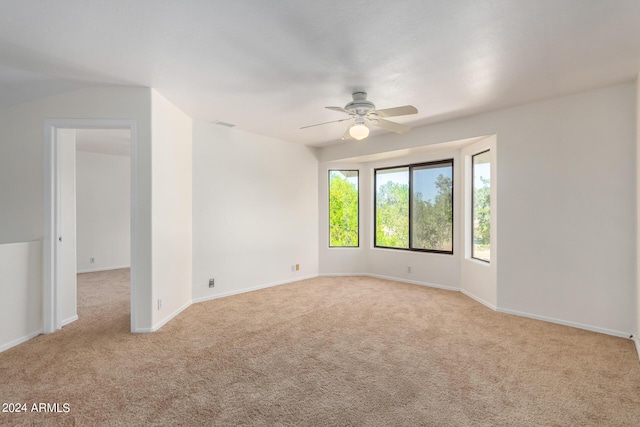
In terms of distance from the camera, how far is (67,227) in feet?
12.5

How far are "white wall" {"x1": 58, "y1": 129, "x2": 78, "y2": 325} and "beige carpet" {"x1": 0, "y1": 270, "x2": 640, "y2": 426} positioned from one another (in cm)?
23

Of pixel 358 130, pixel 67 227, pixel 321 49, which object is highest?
pixel 321 49

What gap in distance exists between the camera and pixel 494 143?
4285mm

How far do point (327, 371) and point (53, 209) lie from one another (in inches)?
128

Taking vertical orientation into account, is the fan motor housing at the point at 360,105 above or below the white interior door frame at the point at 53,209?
above

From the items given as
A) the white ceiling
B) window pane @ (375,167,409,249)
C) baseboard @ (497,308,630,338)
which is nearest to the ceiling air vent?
the white ceiling

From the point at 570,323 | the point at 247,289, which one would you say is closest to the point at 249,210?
the point at 247,289

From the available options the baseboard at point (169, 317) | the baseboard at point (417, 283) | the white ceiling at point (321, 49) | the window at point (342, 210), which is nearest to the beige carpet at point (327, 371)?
the baseboard at point (169, 317)

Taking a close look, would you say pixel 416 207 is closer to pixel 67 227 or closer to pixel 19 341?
pixel 67 227

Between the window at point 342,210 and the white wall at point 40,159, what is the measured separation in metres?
3.65

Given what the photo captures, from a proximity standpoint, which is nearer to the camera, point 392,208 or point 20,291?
point 20,291

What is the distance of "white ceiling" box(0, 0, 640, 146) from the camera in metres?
2.08

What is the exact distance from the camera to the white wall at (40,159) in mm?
3381

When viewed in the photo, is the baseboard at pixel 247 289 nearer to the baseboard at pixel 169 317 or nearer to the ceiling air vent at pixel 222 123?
the baseboard at pixel 169 317
